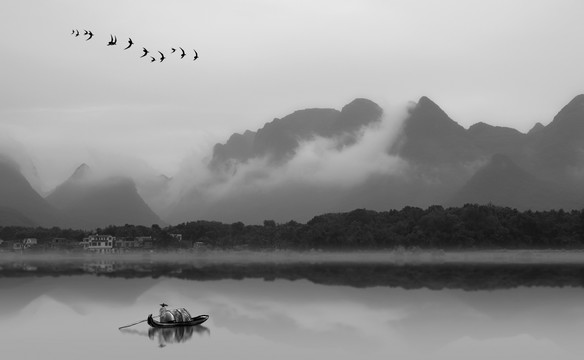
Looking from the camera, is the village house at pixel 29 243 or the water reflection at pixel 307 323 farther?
the village house at pixel 29 243

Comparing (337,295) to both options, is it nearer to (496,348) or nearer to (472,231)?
(496,348)

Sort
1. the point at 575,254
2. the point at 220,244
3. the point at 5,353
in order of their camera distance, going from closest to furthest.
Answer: the point at 5,353, the point at 575,254, the point at 220,244

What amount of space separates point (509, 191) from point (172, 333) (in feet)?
525

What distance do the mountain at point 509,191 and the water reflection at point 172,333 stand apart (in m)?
153

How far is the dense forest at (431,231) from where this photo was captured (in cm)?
9606

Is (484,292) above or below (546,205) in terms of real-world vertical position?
below

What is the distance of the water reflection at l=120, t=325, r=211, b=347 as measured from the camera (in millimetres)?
27094

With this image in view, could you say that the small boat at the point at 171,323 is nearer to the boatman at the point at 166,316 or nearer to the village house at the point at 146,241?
the boatman at the point at 166,316

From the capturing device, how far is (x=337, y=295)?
4253cm

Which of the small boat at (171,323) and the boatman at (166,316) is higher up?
the boatman at (166,316)


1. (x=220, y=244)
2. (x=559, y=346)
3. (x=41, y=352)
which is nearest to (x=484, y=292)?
(x=559, y=346)

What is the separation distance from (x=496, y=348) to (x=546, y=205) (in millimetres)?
160556

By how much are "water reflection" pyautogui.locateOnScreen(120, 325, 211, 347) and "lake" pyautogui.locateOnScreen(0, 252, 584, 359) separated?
0.28 feet

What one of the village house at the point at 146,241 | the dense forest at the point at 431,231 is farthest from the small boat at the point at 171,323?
the village house at the point at 146,241
